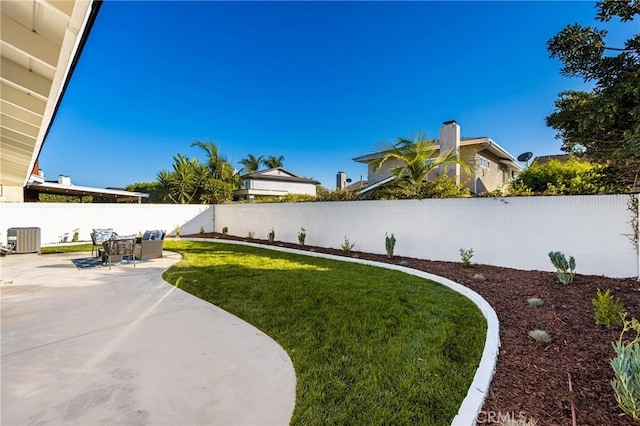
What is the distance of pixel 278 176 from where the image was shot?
3012 cm

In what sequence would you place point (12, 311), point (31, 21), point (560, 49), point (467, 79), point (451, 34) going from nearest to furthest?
point (31, 21) → point (12, 311) → point (560, 49) → point (451, 34) → point (467, 79)

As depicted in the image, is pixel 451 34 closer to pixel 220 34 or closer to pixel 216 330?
pixel 220 34

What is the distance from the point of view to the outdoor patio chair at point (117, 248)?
329 inches

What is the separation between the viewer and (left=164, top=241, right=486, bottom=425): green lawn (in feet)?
8.22

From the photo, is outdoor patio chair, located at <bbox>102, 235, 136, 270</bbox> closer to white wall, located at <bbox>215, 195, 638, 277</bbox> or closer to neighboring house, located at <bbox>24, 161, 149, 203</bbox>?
white wall, located at <bbox>215, 195, 638, 277</bbox>

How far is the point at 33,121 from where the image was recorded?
487cm

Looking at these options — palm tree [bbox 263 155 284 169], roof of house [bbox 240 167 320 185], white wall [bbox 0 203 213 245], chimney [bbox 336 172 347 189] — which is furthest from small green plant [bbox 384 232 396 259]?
palm tree [bbox 263 155 284 169]

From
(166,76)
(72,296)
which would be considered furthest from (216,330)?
(166,76)

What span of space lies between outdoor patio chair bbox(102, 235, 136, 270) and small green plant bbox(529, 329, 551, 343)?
9898mm

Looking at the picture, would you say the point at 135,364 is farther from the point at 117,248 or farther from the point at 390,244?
the point at 390,244

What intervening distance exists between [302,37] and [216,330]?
1253cm

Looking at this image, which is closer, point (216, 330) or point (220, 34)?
point (216, 330)

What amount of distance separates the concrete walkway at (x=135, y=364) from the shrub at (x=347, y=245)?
19.1 ft

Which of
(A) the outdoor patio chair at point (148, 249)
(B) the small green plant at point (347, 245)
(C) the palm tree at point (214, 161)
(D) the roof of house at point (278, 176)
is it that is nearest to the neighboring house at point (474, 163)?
(B) the small green plant at point (347, 245)
